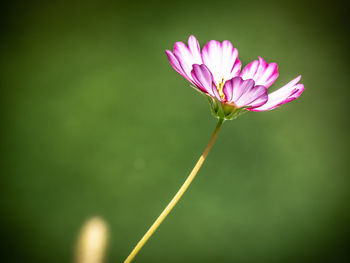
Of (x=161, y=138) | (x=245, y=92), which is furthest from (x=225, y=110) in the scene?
(x=161, y=138)

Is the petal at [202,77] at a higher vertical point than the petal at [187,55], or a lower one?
lower

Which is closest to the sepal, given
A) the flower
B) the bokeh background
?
the flower

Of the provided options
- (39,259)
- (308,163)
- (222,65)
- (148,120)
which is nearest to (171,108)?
(148,120)

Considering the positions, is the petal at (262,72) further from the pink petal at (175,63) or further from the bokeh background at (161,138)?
the bokeh background at (161,138)

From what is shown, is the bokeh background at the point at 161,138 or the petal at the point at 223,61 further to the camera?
the bokeh background at the point at 161,138

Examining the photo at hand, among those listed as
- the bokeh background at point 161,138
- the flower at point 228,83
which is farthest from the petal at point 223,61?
the bokeh background at point 161,138

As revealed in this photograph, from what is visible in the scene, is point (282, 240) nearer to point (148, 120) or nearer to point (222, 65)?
point (148, 120)

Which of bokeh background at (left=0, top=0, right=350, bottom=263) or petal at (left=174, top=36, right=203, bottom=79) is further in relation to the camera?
bokeh background at (left=0, top=0, right=350, bottom=263)

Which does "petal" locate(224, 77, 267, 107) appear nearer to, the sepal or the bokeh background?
the sepal
